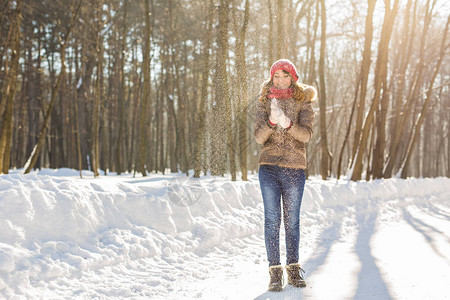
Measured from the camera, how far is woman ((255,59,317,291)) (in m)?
3.62

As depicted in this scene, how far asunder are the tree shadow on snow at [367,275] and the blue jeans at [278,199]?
2.11 feet

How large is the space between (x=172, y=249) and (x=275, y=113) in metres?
2.34

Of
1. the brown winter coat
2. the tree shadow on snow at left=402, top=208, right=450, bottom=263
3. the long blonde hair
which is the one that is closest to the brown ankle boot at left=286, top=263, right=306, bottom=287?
the brown winter coat

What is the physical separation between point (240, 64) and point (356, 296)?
8.43m

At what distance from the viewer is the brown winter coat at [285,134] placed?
3.61 metres

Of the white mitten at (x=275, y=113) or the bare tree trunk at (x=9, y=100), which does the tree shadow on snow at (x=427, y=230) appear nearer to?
the white mitten at (x=275, y=113)

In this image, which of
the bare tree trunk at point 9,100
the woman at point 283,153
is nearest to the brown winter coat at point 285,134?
the woman at point 283,153

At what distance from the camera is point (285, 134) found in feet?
12.0

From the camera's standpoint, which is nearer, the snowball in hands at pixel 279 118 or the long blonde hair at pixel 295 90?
the snowball in hands at pixel 279 118

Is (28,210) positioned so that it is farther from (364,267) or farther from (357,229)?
(357,229)

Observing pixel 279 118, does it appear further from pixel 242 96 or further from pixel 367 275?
pixel 242 96

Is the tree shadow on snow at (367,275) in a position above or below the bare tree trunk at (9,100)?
below

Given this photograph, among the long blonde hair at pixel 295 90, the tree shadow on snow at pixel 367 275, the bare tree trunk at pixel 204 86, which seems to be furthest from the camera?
the bare tree trunk at pixel 204 86

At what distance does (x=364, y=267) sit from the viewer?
4.33 m
